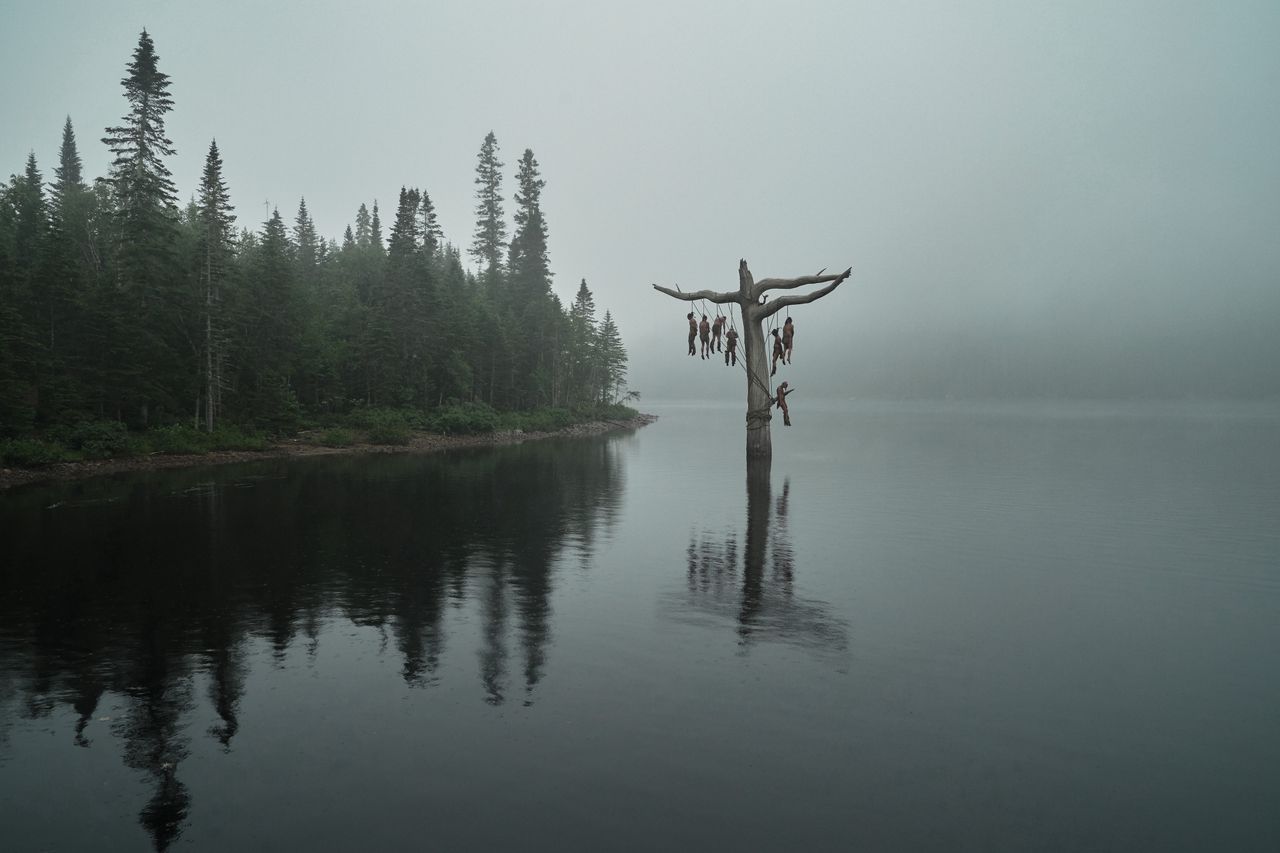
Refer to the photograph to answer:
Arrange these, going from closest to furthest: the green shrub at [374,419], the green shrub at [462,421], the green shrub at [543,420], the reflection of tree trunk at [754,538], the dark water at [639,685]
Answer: the dark water at [639,685] < the reflection of tree trunk at [754,538] < the green shrub at [374,419] < the green shrub at [462,421] < the green shrub at [543,420]

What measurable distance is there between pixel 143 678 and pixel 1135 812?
9.92 metres

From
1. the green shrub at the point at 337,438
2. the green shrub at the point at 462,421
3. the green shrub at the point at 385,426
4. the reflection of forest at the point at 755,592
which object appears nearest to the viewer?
the reflection of forest at the point at 755,592

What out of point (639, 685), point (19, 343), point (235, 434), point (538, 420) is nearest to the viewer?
point (639, 685)

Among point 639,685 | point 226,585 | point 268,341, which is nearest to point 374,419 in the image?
point 268,341

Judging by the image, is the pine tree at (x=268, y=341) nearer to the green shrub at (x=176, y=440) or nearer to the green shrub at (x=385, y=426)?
the green shrub at (x=385, y=426)

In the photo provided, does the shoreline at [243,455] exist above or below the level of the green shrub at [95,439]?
below

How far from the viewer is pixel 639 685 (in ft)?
24.7

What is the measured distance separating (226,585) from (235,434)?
95.6 ft

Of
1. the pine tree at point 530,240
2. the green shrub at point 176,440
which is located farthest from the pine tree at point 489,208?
the green shrub at point 176,440

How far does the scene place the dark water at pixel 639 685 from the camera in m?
5.14

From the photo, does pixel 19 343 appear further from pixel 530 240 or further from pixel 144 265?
pixel 530 240

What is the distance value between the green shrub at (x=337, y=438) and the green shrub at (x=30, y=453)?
1410 cm

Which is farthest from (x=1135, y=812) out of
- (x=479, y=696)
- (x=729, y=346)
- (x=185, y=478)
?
(x=185, y=478)

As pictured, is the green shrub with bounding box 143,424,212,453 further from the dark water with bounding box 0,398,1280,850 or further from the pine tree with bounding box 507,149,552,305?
the pine tree with bounding box 507,149,552,305
